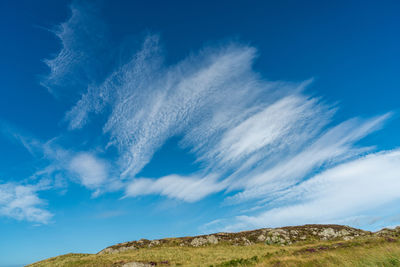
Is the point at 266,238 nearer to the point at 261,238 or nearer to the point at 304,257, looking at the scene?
the point at 261,238

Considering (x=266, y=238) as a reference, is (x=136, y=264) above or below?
above

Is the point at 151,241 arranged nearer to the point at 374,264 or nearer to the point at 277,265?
the point at 277,265

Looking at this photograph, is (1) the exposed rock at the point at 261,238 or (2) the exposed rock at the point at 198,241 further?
(2) the exposed rock at the point at 198,241

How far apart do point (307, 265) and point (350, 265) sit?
4630 millimetres

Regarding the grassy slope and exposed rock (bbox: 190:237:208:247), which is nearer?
the grassy slope

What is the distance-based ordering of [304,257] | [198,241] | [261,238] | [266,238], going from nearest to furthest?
[304,257] → [266,238] → [261,238] → [198,241]

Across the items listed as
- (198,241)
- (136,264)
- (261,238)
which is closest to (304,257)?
(136,264)

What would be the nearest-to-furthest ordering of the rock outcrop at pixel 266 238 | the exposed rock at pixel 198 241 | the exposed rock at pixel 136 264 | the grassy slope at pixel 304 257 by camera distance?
the grassy slope at pixel 304 257 → the exposed rock at pixel 136 264 → the rock outcrop at pixel 266 238 → the exposed rock at pixel 198 241

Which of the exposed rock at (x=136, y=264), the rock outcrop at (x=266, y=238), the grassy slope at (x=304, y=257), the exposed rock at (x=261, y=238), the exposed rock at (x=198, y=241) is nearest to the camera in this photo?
the grassy slope at (x=304, y=257)

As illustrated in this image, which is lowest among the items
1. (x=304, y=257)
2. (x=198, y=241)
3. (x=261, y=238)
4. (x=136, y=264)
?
(x=261, y=238)

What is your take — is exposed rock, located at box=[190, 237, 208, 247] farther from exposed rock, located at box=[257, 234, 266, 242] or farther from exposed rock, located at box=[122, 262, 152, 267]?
exposed rock, located at box=[122, 262, 152, 267]

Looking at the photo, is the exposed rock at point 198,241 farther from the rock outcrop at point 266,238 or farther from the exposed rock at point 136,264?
the exposed rock at point 136,264

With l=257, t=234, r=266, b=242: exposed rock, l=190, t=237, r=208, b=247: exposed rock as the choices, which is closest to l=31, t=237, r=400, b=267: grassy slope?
l=257, t=234, r=266, b=242: exposed rock

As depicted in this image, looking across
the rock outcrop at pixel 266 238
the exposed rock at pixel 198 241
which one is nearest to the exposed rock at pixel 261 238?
the rock outcrop at pixel 266 238
